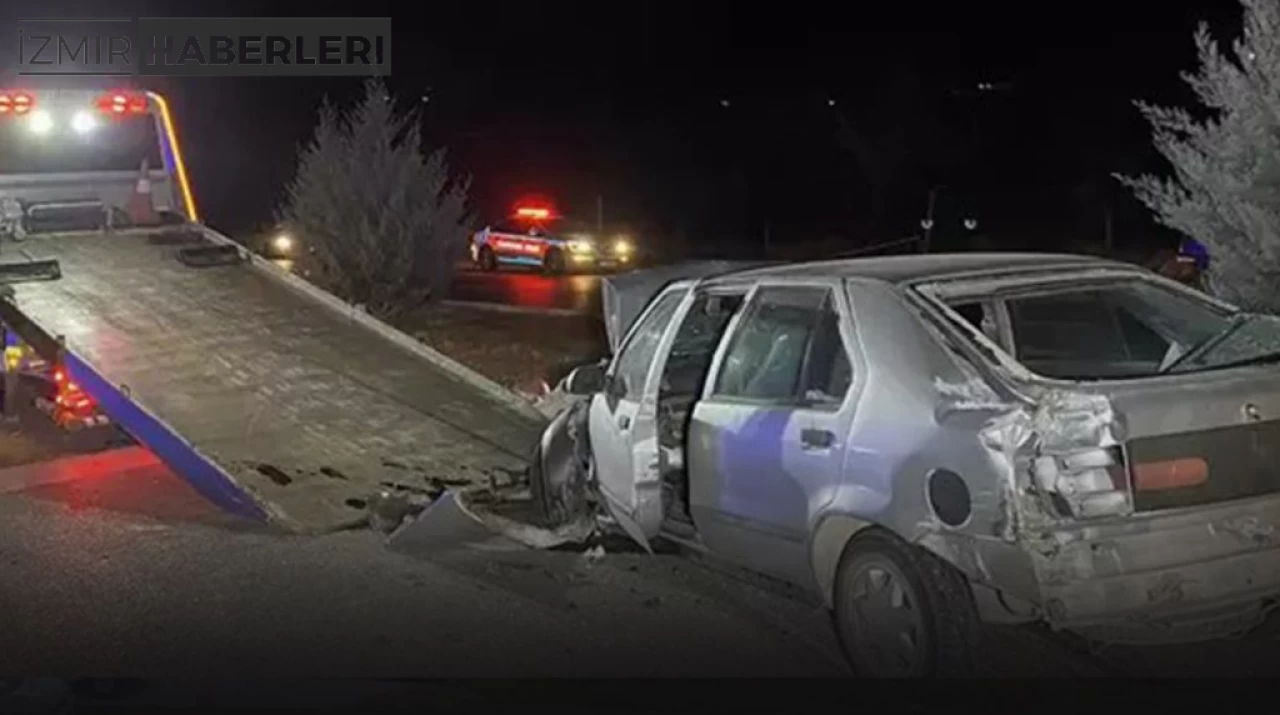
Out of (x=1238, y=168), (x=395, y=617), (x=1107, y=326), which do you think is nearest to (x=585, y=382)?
(x=395, y=617)

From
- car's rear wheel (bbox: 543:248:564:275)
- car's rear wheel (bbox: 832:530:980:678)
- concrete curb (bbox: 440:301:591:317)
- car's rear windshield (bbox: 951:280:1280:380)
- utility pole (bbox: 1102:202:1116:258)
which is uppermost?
utility pole (bbox: 1102:202:1116:258)

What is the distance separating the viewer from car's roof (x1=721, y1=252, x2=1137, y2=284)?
629 centimetres

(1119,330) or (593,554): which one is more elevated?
(1119,330)

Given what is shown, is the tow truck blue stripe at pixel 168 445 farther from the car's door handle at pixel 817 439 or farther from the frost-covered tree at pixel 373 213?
the frost-covered tree at pixel 373 213

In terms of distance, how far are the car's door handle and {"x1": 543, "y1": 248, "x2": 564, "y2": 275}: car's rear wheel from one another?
27.1 meters

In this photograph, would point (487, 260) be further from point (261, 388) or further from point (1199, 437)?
point (1199, 437)

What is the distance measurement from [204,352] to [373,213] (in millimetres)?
8813

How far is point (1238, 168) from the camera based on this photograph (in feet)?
35.6

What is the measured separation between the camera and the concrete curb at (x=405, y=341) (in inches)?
439

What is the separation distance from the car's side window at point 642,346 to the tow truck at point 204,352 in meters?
2.44

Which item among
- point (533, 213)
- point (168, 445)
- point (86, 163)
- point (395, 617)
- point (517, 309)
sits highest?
point (533, 213)

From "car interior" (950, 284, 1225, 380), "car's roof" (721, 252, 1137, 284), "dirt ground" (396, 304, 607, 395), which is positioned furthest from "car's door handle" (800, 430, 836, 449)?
"dirt ground" (396, 304, 607, 395)

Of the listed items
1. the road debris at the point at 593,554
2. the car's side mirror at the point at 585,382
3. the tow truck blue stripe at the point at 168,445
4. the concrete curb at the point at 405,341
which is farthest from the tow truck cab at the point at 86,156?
the car's side mirror at the point at 585,382

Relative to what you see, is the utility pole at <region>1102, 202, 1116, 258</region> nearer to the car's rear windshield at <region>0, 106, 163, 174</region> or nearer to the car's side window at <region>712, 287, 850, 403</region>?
the car's rear windshield at <region>0, 106, 163, 174</region>
